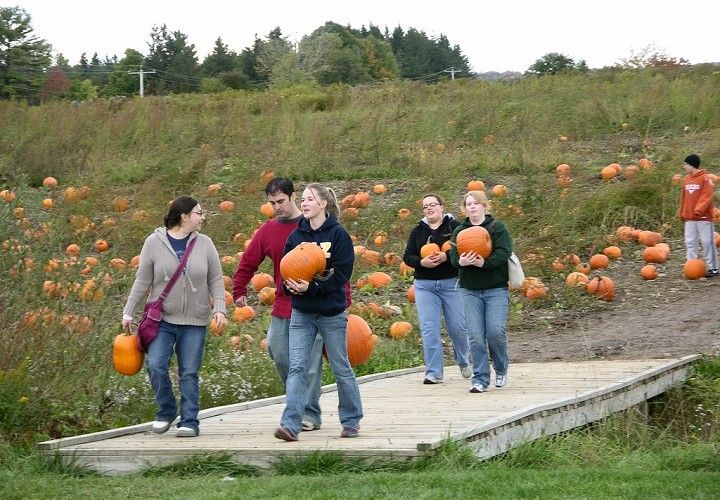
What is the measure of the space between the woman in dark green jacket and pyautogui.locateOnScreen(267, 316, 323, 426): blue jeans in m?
1.99

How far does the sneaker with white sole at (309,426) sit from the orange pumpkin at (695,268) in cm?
916

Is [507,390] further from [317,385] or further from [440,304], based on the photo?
[317,385]

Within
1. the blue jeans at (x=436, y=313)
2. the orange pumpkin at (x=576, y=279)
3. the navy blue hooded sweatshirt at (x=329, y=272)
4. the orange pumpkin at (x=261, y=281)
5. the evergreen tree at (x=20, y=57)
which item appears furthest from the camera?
the evergreen tree at (x=20, y=57)

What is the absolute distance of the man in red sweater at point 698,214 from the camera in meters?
17.1

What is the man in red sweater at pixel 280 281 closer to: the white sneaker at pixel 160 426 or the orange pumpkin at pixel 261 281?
the white sneaker at pixel 160 426

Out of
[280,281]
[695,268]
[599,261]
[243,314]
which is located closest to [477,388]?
[280,281]

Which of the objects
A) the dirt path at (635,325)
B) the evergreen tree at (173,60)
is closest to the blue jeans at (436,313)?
the dirt path at (635,325)

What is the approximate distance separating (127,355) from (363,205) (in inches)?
426

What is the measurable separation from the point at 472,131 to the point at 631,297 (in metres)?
9.46

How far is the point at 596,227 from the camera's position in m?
19.0

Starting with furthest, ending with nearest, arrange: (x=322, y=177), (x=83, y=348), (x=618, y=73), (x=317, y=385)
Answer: (x=618, y=73) → (x=322, y=177) → (x=83, y=348) → (x=317, y=385)

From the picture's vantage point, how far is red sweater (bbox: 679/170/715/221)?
17078 mm

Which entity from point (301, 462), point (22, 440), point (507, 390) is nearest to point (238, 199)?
point (507, 390)

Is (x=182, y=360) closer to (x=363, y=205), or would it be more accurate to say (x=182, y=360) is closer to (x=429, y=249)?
(x=429, y=249)
